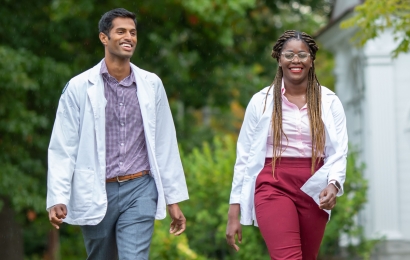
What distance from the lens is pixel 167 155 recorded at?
6031 mm

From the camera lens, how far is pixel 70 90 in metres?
5.89

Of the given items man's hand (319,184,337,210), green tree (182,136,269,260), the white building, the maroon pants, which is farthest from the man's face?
the white building

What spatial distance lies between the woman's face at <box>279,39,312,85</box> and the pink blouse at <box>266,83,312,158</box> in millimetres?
163

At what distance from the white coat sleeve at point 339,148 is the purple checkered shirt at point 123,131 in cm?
116

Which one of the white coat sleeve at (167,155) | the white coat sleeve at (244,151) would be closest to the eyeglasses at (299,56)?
the white coat sleeve at (244,151)

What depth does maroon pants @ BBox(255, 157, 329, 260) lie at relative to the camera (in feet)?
18.6

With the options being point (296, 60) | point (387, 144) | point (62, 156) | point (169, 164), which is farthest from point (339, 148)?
point (387, 144)

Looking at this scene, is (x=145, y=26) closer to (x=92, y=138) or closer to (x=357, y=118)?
(x=357, y=118)

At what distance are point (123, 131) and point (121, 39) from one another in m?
0.59

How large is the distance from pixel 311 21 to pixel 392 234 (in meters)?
7.61

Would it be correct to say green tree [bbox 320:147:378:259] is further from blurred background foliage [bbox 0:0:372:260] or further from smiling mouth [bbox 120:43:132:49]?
smiling mouth [bbox 120:43:132:49]

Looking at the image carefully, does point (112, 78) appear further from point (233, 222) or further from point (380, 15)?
point (380, 15)

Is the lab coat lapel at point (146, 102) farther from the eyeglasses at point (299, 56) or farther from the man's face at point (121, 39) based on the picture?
the eyeglasses at point (299, 56)

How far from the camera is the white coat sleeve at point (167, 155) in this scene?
6000mm
